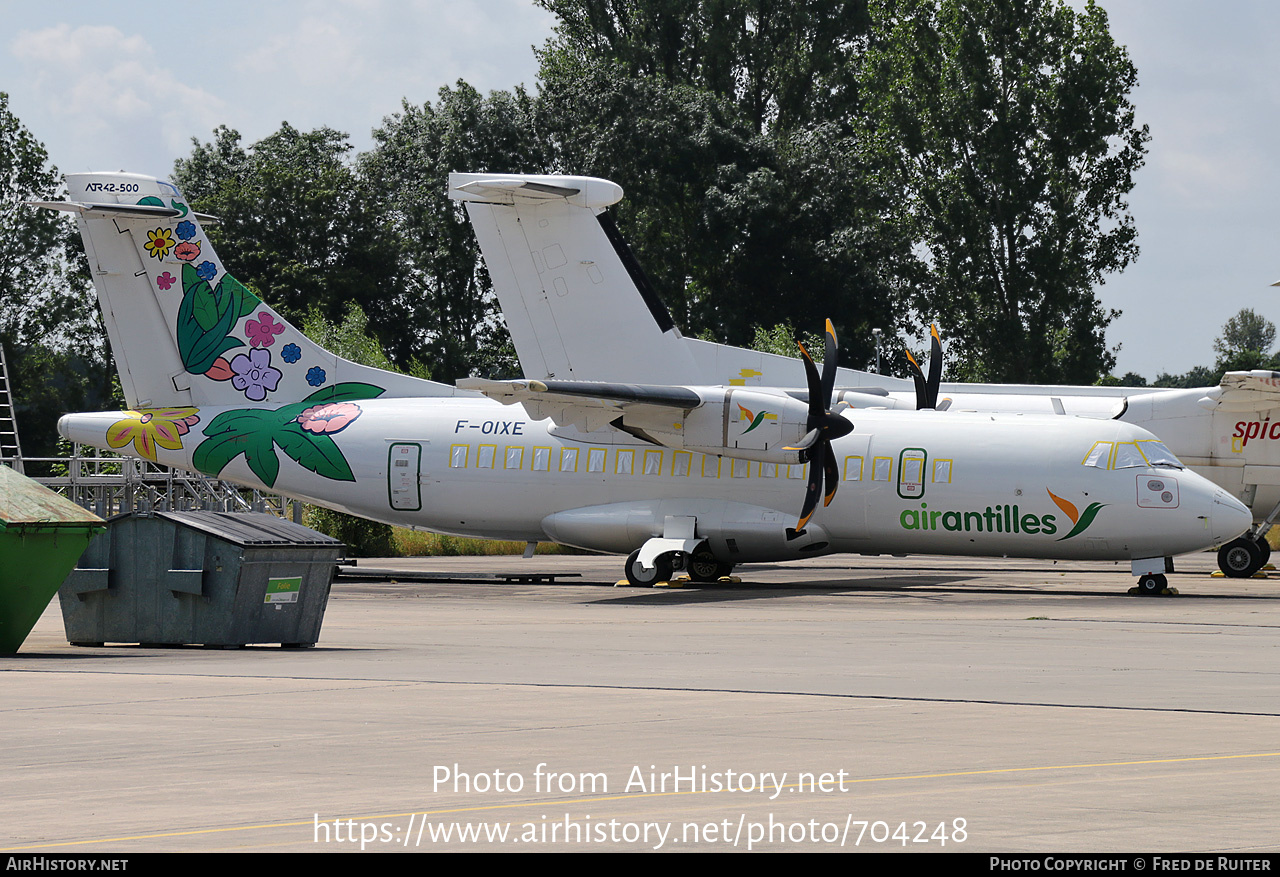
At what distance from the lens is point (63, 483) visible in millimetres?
36125

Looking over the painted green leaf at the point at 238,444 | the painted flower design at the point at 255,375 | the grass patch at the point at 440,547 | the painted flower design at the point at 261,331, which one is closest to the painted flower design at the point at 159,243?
the painted flower design at the point at 261,331

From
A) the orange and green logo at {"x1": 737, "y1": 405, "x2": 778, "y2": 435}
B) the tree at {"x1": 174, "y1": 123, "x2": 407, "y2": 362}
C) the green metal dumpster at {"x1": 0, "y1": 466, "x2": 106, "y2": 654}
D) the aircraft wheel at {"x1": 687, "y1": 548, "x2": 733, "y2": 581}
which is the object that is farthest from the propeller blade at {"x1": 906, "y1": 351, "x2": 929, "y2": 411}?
the tree at {"x1": 174, "y1": 123, "x2": 407, "y2": 362}

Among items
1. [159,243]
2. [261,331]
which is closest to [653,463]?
[261,331]

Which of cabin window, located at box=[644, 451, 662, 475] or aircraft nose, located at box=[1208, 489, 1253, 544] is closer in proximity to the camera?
aircraft nose, located at box=[1208, 489, 1253, 544]

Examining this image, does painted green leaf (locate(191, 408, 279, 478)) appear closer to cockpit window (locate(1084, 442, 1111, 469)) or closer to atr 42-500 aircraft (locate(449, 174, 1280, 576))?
atr 42-500 aircraft (locate(449, 174, 1280, 576))

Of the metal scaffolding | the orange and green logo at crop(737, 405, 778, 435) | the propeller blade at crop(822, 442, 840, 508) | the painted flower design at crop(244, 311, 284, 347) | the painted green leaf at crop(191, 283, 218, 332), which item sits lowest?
the metal scaffolding

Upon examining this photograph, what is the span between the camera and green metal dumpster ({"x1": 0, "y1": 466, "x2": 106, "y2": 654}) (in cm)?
1457

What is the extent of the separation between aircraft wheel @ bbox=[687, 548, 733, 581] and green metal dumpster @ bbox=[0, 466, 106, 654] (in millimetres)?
15110

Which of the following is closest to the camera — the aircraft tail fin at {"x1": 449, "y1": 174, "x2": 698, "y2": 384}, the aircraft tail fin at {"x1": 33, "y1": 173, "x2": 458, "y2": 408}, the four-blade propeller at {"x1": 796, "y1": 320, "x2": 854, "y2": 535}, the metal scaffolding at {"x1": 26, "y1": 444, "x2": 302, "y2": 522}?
the four-blade propeller at {"x1": 796, "y1": 320, "x2": 854, "y2": 535}

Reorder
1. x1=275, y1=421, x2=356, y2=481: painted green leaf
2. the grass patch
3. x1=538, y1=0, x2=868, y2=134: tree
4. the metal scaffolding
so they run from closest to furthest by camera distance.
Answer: x1=275, y1=421, x2=356, y2=481: painted green leaf
the metal scaffolding
the grass patch
x1=538, y1=0, x2=868, y2=134: tree

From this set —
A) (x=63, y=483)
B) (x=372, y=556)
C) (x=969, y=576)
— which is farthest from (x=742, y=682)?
(x=372, y=556)

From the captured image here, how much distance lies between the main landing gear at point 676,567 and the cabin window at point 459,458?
366 centimetres

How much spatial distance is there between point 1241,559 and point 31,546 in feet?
78.5

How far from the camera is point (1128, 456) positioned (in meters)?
25.6
